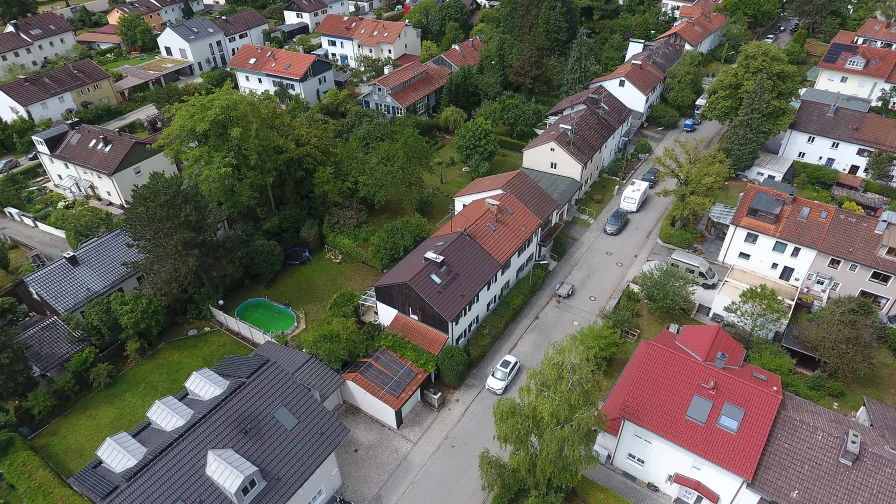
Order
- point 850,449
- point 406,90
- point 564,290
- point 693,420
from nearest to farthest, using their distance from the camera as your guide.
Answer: point 850,449 < point 693,420 < point 564,290 < point 406,90

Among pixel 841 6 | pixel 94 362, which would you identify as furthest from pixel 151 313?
pixel 841 6

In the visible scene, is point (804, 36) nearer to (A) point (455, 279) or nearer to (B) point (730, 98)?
(B) point (730, 98)

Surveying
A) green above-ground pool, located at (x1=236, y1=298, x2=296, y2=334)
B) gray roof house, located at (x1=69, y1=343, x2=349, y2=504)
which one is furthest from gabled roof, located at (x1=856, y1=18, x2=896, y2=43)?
gray roof house, located at (x1=69, y1=343, x2=349, y2=504)

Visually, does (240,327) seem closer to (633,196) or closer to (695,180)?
(633,196)

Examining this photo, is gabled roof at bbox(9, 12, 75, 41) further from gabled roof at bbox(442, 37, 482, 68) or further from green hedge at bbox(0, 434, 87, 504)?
green hedge at bbox(0, 434, 87, 504)

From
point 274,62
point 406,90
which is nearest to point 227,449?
point 406,90

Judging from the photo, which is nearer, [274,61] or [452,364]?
[452,364]

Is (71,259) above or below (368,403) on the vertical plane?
above
